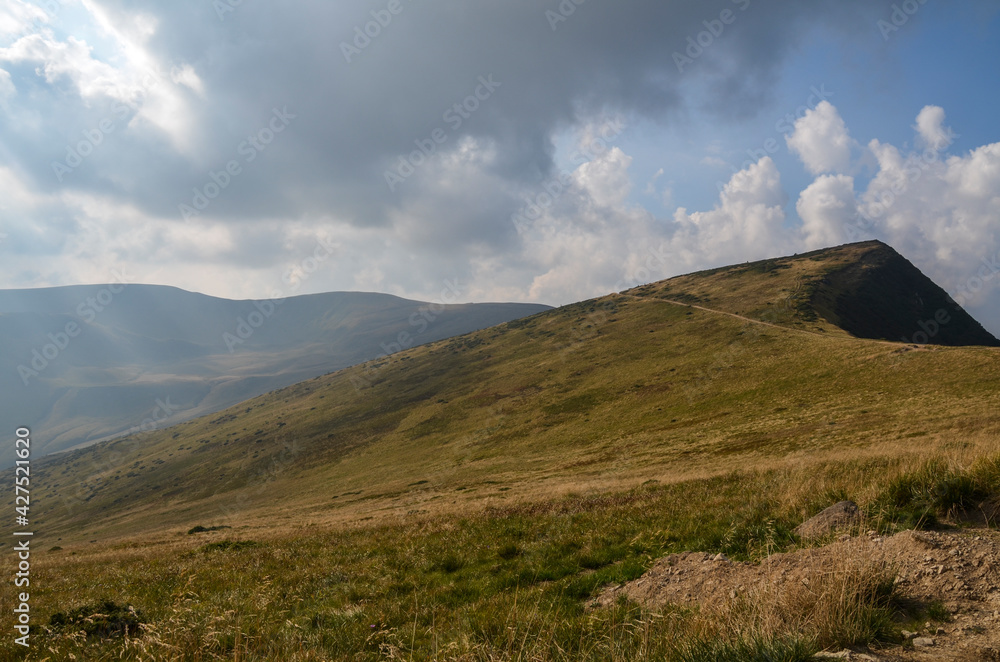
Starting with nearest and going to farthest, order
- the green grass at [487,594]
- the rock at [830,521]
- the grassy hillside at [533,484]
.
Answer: the green grass at [487,594]
the grassy hillside at [533,484]
the rock at [830,521]

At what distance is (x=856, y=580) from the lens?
448cm

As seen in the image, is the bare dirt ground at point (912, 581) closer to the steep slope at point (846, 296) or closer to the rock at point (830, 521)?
the rock at point (830, 521)

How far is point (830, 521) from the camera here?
304 inches

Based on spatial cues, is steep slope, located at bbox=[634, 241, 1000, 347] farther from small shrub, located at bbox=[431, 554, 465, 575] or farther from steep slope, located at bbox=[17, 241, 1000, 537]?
small shrub, located at bbox=[431, 554, 465, 575]

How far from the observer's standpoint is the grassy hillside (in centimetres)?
620

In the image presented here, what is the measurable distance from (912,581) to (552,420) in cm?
7878

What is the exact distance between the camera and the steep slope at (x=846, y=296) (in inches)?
4048

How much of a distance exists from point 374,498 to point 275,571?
152 feet

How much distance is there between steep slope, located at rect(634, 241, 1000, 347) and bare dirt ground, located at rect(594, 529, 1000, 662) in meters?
98.1

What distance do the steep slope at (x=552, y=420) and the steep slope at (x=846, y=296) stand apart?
2603 millimetres

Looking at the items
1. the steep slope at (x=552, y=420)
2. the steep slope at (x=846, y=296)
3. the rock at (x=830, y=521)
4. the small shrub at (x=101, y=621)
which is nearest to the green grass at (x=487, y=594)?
the small shrub at (x=101, y=621)

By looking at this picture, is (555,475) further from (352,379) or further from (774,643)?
(352,379)

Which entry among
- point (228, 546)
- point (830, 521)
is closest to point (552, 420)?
point (228, 546)

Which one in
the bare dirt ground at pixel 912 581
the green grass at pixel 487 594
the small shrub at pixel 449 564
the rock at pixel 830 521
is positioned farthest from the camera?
the small shrub at pixel 449 564
